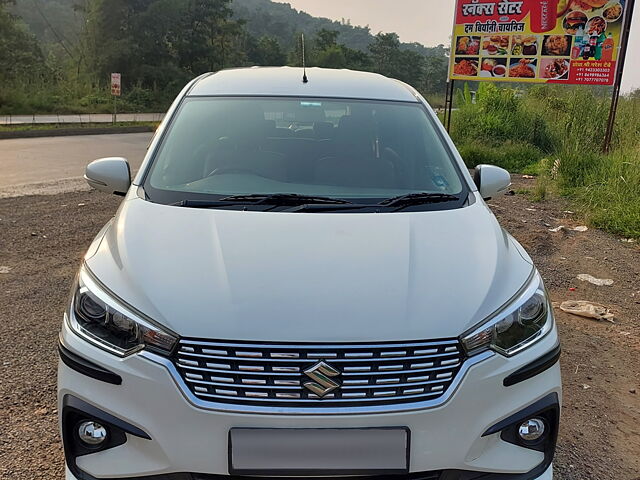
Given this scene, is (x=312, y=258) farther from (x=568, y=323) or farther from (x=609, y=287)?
(x=609, y=287)

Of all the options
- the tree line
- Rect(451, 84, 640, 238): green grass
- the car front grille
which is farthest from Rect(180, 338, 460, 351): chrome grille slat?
the tree line

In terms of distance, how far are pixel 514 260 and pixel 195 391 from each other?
129 cm

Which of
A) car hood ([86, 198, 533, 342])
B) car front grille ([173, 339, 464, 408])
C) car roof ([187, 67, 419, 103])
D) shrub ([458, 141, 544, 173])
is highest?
car roof ([187, 67, 419, 103])

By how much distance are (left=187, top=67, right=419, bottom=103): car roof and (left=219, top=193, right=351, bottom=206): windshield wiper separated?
0.86 metres

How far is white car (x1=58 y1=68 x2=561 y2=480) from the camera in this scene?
1723 mm

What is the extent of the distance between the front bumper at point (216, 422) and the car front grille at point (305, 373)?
0.05 meters

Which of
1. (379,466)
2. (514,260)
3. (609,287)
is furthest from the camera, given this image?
(609,287)

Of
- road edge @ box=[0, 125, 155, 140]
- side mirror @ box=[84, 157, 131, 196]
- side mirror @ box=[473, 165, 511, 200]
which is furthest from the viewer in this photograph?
road edge @ box=[0, 125, 155, 140]

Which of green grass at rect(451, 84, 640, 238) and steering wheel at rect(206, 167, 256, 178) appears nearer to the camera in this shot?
steering wheel at rect(206, 167, 256, 178)

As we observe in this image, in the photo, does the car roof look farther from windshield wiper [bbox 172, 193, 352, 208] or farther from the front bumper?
the front bumper

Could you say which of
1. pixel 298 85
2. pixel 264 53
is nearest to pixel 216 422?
pixel 298 85

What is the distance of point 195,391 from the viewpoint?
1741 millimetres

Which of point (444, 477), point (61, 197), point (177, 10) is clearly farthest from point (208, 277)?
point (177, 10)

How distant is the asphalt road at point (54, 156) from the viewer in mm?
9141
